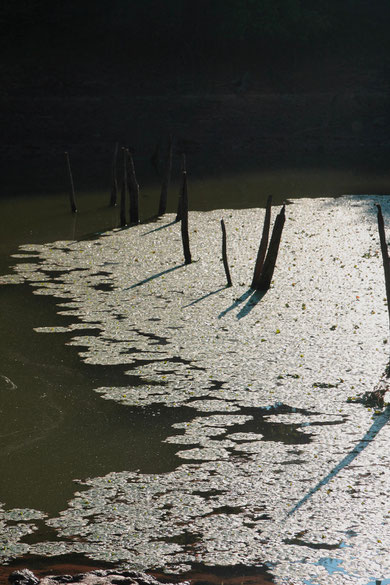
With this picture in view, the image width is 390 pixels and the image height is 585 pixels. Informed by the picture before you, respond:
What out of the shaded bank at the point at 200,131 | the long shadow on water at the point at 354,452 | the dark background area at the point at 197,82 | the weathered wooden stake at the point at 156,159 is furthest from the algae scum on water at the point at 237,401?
the dark background area at the point at 197,82

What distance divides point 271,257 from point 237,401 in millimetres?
4137

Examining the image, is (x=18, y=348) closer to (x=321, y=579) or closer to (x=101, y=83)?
(x=321, y=579)

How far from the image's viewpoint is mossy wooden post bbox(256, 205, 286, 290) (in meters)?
11.6

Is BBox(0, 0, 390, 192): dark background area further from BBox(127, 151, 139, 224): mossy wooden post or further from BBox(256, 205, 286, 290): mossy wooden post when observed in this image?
BBox(256, 205, 286, 290): mossy wooden post

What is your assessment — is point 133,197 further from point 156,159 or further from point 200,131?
point 200,131

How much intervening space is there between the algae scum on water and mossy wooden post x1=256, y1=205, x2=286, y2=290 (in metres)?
0.20

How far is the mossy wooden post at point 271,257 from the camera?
11641 mm

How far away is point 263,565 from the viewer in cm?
536

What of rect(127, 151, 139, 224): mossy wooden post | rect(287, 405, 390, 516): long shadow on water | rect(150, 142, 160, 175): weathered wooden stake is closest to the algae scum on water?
rect(287, 405, 390, 516): long shadow on water

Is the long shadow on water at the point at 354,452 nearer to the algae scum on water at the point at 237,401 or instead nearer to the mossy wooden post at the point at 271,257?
the algae scum on water at the point at 237,401

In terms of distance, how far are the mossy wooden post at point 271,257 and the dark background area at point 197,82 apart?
13588 millimetres

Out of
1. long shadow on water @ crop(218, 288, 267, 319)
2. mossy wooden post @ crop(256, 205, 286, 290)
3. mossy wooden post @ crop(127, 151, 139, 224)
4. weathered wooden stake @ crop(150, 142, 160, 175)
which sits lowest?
long shadow on water @ crop(218, 288, 267, 319)

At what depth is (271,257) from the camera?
11.7m

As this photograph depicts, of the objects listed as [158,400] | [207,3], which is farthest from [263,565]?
[207,3]
